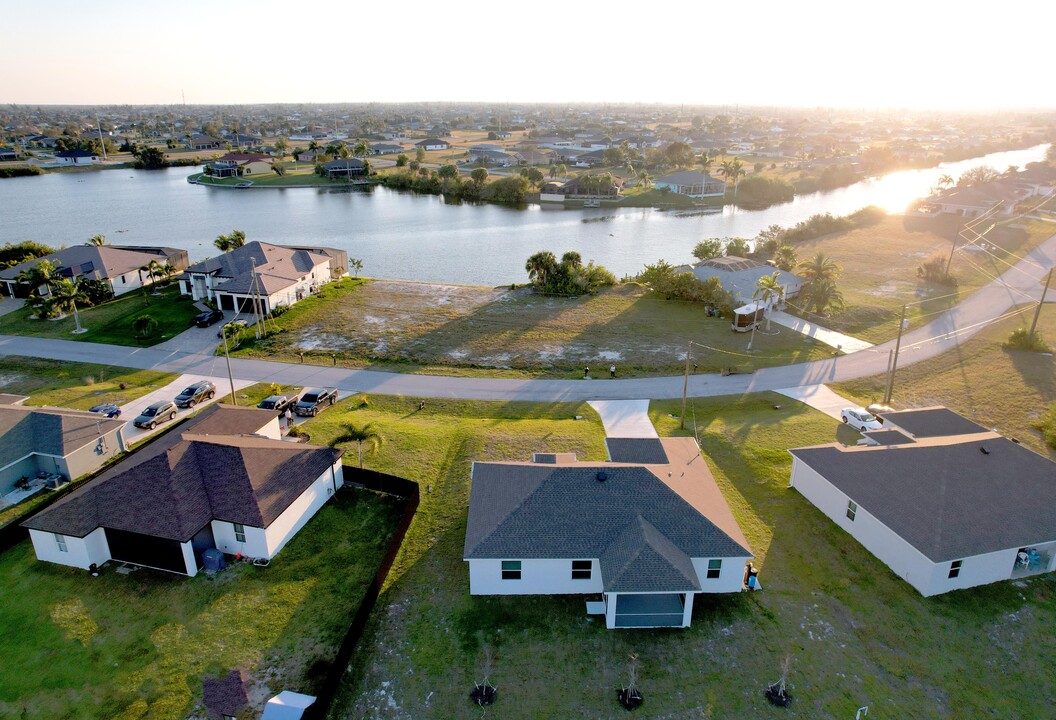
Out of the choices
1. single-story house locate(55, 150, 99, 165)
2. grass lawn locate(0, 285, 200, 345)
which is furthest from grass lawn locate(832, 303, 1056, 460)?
single-story house locate(55, 150, 99, 165)

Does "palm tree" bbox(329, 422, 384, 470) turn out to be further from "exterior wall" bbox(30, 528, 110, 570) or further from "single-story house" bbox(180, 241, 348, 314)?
"single-story house" bbox(180, 241, 348, 314)

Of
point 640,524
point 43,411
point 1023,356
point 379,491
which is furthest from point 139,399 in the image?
point 1023,356

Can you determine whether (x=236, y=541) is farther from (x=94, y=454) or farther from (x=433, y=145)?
(x=433, y=145)

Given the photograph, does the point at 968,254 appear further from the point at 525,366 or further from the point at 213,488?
the point at 213,488

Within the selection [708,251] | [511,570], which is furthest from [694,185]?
[511,570]

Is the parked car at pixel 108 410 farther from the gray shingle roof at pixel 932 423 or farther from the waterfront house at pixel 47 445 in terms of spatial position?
the gray shingle roof at pixel 932 423

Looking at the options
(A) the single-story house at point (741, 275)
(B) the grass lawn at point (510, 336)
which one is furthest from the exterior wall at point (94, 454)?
(A) the single-story house at point (741, 275)
